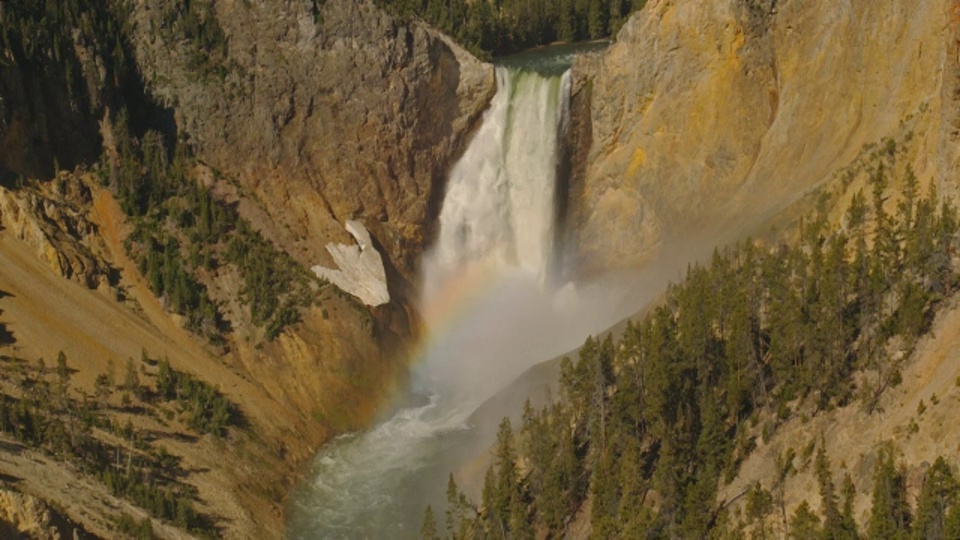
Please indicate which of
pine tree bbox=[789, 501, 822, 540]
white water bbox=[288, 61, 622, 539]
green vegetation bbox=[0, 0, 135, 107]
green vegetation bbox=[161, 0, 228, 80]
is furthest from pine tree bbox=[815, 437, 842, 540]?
green vegetation bbox=[0, 0, 135, 107]

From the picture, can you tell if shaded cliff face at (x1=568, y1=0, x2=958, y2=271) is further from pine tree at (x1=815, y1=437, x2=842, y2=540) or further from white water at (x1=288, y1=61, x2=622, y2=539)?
pine tree at (x1=815, y1=437, x2=842, y2=540)

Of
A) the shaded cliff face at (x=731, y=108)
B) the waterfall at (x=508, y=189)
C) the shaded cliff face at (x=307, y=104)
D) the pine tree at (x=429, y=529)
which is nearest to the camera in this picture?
the pine tree at (x=429, y=529)

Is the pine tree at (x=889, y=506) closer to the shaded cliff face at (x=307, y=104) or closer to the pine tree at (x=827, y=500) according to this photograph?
the pine tree at (x=827, y=500)

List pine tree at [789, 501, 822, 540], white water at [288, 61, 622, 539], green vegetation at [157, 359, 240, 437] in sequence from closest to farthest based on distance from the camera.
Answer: pine tree at [789, 501, 822, 540] → green vegetation at [157, 359, 240, 437] → white water at [288, 61, 622, 539]

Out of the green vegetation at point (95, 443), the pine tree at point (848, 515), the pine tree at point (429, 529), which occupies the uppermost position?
the green vegetation at point (95, 443)

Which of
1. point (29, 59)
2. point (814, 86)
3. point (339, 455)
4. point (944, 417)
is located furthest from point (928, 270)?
point (29, 59)

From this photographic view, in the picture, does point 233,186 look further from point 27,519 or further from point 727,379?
point 727,379

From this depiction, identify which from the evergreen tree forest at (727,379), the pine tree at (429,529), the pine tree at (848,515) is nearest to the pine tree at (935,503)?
the evergreen tree forest at (727,379)
